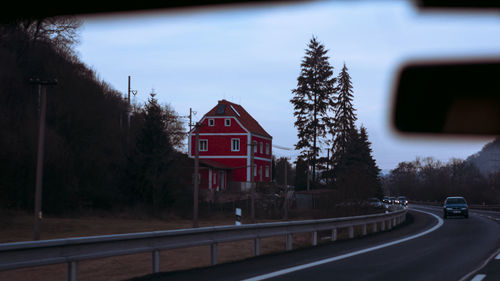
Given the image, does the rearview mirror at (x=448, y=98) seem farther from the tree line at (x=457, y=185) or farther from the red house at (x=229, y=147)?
the red house at (x=229, y=147)

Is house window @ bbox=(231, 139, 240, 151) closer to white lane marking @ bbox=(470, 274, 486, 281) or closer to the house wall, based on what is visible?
the house wall

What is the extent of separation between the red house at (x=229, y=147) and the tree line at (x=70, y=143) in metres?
10.1

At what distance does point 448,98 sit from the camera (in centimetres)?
886

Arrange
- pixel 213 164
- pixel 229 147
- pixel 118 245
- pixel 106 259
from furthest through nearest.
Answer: pixel 229 147 < pixel 213 164 < pixel 106 259 < pixel 118 245

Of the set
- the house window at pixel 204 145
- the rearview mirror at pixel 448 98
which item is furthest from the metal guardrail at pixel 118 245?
the house window at pixel 204 145

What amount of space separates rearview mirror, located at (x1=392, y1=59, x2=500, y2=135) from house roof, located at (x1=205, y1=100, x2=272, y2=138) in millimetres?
70353

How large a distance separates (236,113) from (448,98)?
73404 mm

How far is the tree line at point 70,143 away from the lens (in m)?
44.1

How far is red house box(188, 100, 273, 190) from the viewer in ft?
255

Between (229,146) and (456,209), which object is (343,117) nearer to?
(229,146)

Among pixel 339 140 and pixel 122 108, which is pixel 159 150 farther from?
pixel 339 140

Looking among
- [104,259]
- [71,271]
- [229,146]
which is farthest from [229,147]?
[71,271]

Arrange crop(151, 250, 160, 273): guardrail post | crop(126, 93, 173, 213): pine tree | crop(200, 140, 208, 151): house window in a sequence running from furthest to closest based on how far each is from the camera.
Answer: crop(200, 140, 208, 151): house window, crop(126, 93, 173, 213): pine tree, crop(151, 250, 160, 273): guardrail post

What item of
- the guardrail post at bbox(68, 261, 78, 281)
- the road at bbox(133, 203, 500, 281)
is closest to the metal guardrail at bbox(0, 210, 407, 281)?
the guardrail post at bbox(68, 261, 78, 281)
